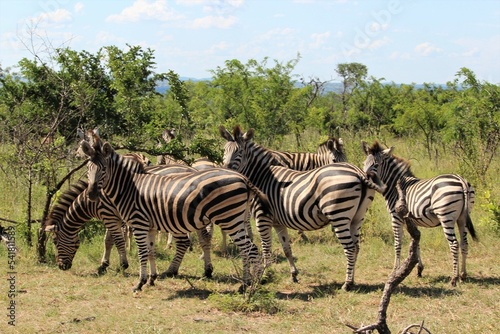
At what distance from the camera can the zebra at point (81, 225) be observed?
8.72 metres

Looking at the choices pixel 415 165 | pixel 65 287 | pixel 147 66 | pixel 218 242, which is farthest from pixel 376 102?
pixel 65 287

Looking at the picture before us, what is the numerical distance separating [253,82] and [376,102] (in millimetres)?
11440

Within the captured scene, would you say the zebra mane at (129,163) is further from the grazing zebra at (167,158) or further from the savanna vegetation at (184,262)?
the grazing zebra at (167,158)

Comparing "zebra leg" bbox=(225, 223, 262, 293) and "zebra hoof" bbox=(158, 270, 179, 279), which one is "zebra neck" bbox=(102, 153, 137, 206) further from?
"zebra leg" bbox=(225, 223, 262, 293)

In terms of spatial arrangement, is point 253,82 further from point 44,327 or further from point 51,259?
point 44,327

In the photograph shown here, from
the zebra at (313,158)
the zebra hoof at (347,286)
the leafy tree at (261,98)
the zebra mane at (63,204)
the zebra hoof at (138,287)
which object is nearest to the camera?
the zebra hoof at (138,287)

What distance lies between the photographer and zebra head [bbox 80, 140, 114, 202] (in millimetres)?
7641

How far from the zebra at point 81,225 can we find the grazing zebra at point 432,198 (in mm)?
3089

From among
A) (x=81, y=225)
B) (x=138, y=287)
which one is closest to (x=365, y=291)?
(x=138, y=287)

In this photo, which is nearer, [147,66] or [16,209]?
[16,209]

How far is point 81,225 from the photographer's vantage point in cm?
902

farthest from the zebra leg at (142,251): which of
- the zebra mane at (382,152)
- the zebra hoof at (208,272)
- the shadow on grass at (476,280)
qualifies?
the shadow on grass at (476,280)

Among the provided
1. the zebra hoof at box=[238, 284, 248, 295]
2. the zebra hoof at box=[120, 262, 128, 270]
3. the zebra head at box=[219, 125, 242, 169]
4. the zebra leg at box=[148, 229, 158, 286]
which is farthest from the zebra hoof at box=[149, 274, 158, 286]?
the zebra head at box=[219, 125, 242, 169]

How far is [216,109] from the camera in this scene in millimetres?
21656
